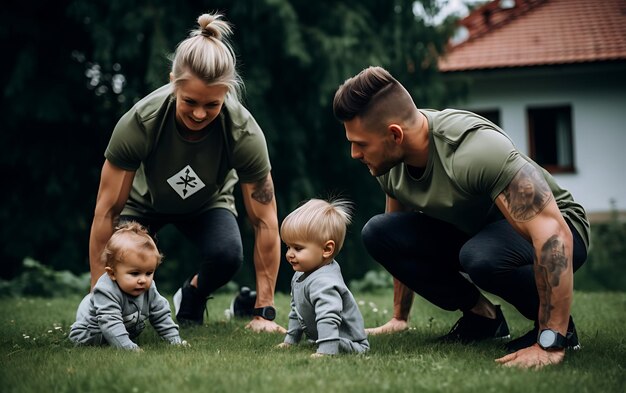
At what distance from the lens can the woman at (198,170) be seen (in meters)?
4.43

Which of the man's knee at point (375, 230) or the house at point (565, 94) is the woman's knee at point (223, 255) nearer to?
the man's knee at point (375, 230)

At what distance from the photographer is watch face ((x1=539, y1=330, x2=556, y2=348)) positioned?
3.65 meters

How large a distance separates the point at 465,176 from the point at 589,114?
15.4 m

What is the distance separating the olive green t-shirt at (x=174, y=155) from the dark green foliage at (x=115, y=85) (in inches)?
183

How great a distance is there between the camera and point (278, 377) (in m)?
3.27

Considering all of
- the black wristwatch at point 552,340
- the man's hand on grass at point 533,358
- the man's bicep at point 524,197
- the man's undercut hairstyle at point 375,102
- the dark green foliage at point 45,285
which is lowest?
the dark green foliage at point 45,285

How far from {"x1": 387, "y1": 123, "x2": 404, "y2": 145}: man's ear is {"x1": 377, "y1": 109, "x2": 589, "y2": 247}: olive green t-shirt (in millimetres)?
172

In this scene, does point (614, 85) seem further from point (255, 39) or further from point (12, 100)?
point (12, 100)

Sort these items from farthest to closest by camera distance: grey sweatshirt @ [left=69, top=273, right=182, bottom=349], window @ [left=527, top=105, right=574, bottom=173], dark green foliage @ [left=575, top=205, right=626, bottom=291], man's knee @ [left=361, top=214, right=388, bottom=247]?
window @ [left=527, top=105, right=574, bottom=173]
dark green foliage @ [left=575, top=205, right=626, bottom=291]
man's knee @ [left=361, top=214, right=388, bottom=247]
grey sweatshirt @ [left=69, top=273, right=182, bottom=349]

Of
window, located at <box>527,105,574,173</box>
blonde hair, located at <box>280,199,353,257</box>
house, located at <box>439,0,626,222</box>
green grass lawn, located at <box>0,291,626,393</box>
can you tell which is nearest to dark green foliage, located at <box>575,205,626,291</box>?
house, located at <box>439,0,626,222</box>

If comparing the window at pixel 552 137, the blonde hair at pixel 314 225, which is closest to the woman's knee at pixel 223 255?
the blonde hair at pixel 314 225

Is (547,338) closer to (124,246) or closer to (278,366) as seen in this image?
(278,366)

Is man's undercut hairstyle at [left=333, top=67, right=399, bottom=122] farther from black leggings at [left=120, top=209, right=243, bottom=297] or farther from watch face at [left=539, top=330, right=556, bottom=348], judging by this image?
black leggings at [left=120, top=209, right=243, bottom=297]

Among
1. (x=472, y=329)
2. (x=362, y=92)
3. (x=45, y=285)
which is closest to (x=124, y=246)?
(x=362, y=92)
